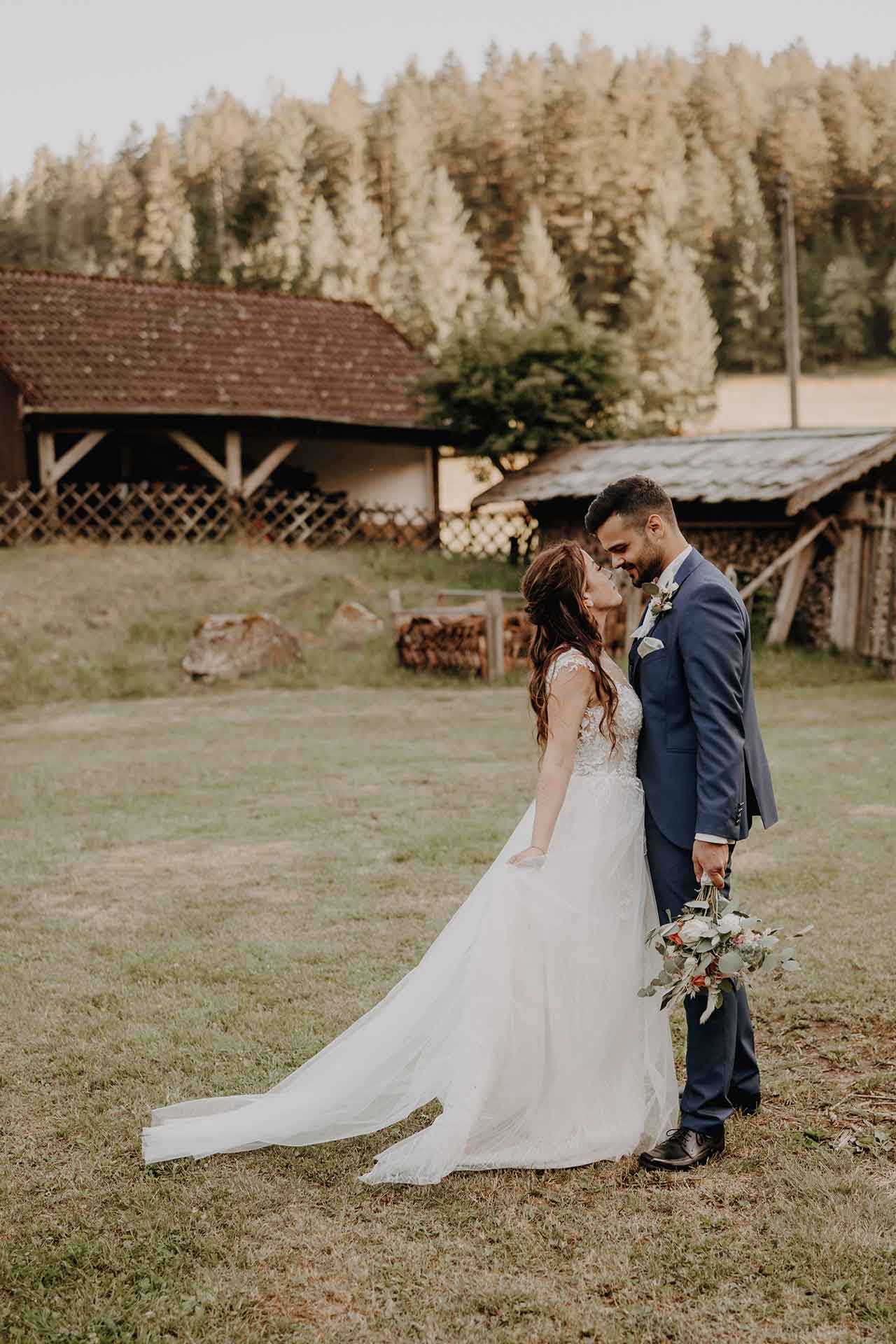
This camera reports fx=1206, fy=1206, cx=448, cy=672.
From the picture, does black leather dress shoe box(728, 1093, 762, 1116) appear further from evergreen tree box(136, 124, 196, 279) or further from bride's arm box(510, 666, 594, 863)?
evergreen tree box(136, 124, 196, 279)

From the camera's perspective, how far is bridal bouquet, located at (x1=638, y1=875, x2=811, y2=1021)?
3.22m

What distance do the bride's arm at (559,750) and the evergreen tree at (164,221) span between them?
5909 cm

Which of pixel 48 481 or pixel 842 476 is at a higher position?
pixel 48 481

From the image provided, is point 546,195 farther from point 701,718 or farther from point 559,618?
point 701,718

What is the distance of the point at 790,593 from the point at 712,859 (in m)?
12.9

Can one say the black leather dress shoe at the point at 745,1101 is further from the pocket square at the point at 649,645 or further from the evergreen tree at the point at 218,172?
the evergreen tree at the point at 218,172

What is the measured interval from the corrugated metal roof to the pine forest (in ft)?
119

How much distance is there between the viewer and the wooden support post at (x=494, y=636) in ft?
46.9

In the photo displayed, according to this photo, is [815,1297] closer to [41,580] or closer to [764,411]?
[41,580]

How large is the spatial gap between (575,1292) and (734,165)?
7206cm

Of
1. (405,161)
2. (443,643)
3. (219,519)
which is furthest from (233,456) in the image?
(405,161)

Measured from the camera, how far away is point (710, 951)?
10.6 feet

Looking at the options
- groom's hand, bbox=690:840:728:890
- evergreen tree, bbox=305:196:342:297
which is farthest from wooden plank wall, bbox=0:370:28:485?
evergreen tree, bbox=305:196:342:297

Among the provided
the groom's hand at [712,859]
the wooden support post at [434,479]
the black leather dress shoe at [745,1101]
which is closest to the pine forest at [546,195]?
the wooden support post at [434,479]
